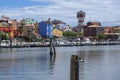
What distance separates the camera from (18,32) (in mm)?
199125

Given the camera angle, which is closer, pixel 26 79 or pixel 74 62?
pixel 74 62

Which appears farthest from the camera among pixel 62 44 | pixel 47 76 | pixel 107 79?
pixel 62 44

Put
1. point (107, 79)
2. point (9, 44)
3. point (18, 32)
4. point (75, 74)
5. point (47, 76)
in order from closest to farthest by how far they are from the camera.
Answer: point (75, 74), point (107, 79), point (47, 76), point (9, 44), point (18, 32)

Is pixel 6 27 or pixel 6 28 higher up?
pixel 6 27

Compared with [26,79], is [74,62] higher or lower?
higher

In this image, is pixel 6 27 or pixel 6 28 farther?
pixel 6 27

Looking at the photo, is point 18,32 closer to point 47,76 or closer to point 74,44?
point 74,44

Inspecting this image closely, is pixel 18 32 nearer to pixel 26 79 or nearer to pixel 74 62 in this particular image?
pixel 26 79

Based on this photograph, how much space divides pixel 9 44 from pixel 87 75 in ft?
385

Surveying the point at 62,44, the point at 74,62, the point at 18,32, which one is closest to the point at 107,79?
the point at 74,62

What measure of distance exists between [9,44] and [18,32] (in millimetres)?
43426

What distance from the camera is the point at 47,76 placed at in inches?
1555

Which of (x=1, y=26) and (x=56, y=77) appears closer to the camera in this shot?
(x=56, y=77)

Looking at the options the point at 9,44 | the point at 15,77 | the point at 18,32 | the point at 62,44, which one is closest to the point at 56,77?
the point at 15,77
